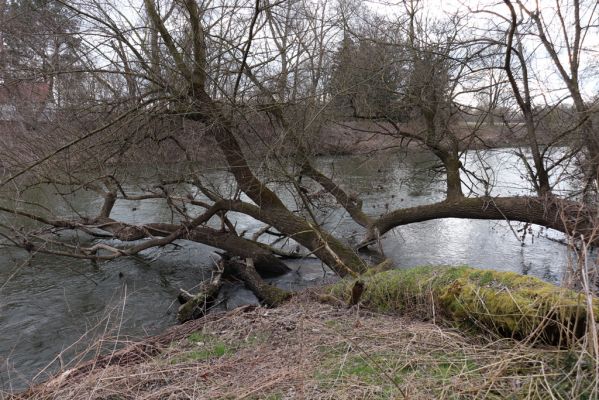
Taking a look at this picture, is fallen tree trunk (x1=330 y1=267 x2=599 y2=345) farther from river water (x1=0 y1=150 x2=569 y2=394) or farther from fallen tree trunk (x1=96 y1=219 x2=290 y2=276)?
fallen tree trunk (x1=96 y1=219 x2=290 y2=276)

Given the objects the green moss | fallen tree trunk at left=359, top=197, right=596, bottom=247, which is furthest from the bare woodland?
the green moss

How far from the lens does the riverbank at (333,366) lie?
8.50 ft

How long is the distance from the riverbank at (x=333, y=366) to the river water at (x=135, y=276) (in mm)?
815

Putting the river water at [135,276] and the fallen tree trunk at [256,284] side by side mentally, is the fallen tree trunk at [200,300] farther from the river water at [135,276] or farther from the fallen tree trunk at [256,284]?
the fallen tree trunk at [256,284]

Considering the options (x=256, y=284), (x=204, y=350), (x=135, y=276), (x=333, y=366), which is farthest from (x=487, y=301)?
(x=135, y=276)

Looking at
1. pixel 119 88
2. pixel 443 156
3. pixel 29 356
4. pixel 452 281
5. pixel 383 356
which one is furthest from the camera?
pixel 443 156

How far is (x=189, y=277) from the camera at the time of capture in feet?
29.5

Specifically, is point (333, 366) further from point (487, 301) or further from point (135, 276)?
point (135, 276)

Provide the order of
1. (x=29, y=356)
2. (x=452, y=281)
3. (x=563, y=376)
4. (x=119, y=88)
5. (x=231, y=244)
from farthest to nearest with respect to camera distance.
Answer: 1. (x=231, y=244)
2. (x=119, y=88)
3. (x=29, y=356)
4. (x=452, y=281)
5. (x=563, y=376)

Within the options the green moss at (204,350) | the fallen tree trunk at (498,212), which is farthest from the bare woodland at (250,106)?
the green moss at (204,350)

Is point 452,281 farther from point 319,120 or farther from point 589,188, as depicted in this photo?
point 319,120

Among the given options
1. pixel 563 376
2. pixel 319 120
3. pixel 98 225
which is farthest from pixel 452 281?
pixel 98 225

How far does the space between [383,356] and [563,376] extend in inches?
45.7

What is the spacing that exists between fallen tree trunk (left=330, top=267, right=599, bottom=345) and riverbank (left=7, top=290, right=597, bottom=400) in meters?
0.14
